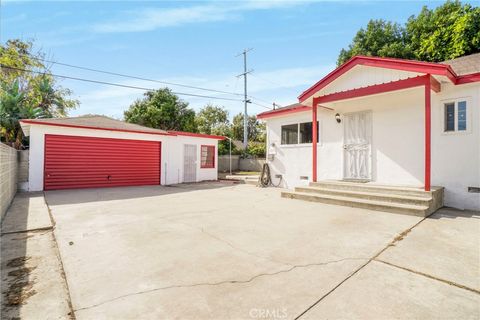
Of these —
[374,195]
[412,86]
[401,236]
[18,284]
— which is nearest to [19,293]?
[18,284]

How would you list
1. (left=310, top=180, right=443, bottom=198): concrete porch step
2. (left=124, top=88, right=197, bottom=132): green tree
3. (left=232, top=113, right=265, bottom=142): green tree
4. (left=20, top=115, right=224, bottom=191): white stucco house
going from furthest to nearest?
(left=232, top=113, right=265, bottom=142): green tree, (left=124, top=88, right=197, bottom=132): green tree, (left=20, top=115, right=224, bottom=191): white stucco house, (left=310, top=180, right=443, bottom=198): concrete porch step

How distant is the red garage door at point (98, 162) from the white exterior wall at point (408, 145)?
6962 mm

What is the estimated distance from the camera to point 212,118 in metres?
39.5

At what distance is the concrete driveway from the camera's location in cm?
193

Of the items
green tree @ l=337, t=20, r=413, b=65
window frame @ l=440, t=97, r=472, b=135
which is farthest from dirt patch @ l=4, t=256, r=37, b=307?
green tree @ l=337, t=20, r=413, b=65

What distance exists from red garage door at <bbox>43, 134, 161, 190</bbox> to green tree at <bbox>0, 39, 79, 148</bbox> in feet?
24.8

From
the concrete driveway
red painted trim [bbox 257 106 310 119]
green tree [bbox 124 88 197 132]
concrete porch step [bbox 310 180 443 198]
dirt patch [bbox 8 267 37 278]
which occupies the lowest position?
dirt patch [bbox 8 267 37 278]

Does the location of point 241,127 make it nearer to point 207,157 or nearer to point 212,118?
point 212,118

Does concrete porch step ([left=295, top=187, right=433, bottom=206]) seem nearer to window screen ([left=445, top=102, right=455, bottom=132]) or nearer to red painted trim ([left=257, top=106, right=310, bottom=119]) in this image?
window screen ([left=445, top=102, right=455, bottom=132])

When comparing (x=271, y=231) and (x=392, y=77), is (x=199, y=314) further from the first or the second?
(x=392, y=77)

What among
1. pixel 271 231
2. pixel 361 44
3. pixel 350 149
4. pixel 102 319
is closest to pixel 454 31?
pixel 361 44

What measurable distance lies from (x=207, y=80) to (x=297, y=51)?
28.2 ft

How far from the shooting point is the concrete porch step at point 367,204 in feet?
16.4

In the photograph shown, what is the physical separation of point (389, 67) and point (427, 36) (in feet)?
43.5
